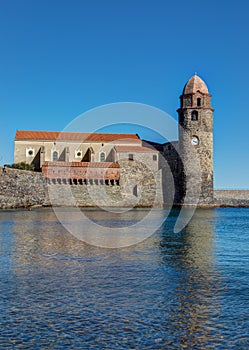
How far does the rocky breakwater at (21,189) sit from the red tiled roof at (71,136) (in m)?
10.4

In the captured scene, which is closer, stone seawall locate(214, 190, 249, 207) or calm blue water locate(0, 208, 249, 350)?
calm blue water locate(0, 208, 249, 350)

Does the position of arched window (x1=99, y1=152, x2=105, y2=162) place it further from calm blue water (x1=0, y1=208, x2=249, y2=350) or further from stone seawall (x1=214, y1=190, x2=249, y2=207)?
calm blue water (x1=0, y1=208, x2=249, y2=350)

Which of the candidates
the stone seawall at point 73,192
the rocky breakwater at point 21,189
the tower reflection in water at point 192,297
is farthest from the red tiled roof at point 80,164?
the tower reflection in water at point 192,297

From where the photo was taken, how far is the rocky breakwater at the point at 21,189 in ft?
105

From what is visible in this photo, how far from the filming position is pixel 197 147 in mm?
39469

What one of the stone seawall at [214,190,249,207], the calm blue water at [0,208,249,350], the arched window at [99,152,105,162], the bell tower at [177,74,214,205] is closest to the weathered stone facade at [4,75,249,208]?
the bell tower at [177,74,214,205]

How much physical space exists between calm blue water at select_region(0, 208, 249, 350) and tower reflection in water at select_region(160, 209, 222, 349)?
0.04 feet

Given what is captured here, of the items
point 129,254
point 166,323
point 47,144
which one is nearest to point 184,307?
point 166,323

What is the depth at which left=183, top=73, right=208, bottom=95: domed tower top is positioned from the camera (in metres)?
39.9

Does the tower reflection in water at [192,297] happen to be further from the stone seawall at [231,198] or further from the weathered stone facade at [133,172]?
the stone seawall at [231,198]

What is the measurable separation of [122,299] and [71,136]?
136 feet

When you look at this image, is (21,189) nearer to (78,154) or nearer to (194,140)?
(78,154)

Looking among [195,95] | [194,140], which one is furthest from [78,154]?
[195,95]

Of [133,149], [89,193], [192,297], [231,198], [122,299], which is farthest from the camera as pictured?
[231,198]
